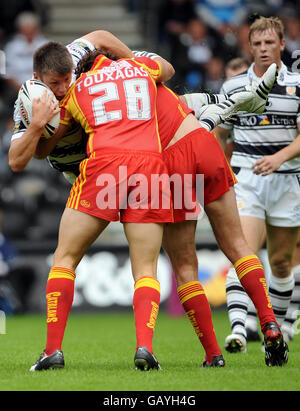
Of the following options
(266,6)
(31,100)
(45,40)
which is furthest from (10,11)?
(31,100)

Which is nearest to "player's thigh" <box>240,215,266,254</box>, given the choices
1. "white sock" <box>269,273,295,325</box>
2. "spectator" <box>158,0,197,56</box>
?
"white sock" <box>269,273,295,325</box>

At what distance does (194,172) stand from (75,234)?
2.67 feet

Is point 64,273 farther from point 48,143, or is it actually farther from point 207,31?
point 207,31

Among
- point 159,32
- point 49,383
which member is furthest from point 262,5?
point 49,383

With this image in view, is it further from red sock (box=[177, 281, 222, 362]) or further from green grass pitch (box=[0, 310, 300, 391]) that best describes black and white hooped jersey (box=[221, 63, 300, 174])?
red sock (box=[177, 281, 222, 362])

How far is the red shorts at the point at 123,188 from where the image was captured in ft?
14.6

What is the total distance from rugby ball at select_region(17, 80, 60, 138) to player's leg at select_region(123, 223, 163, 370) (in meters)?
0.69

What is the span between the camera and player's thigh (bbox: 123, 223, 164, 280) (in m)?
4.47

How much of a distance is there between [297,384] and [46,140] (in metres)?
1.92

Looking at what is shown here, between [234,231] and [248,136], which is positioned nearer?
[234,231]

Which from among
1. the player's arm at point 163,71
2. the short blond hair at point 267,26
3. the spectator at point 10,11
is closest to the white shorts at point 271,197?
the short blond hair at point 267,26

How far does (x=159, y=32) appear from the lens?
15.0m

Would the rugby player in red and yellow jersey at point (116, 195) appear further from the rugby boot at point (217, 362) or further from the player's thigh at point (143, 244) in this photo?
the rugby boot at point (217, 362)

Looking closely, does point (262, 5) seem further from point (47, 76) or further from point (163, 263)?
point (47, 76)
